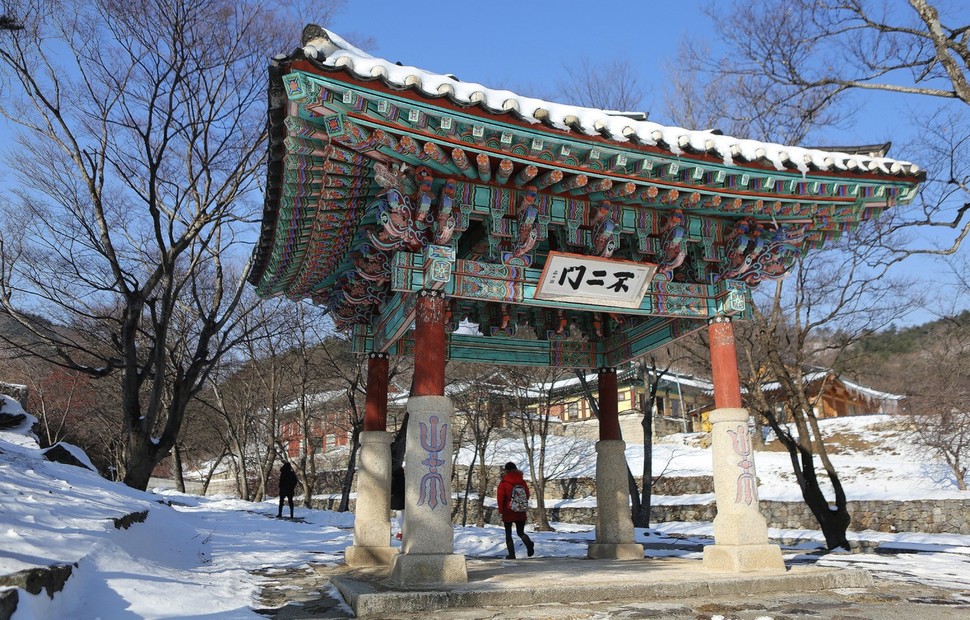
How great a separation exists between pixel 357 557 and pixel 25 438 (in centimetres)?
1075

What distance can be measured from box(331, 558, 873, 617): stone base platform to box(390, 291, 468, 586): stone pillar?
0.25 meters

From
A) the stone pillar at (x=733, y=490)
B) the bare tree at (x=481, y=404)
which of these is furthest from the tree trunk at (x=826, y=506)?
the bare tree at (x=481, y=404)

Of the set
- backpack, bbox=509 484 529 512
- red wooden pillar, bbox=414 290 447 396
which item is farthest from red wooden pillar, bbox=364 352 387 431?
Answer: red wooden pillar, bbox=414 290 447 396

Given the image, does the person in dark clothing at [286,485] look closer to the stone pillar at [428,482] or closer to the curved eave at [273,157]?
the curved eave at [273,157]

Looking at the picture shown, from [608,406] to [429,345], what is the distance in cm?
469

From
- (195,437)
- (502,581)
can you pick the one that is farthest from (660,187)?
(195,437)

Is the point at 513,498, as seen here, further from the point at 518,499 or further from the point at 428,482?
the point at 428,482

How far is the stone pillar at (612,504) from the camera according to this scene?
10.0 metres

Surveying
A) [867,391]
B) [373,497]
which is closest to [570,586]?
[373,497]

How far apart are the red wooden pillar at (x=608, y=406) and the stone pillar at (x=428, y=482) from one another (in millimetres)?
4478

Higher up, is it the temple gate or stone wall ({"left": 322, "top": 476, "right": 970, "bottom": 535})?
the temple gate

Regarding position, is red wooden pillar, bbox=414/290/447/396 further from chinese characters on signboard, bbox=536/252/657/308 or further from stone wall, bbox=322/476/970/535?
stone wall, bbox=322/476/970/535

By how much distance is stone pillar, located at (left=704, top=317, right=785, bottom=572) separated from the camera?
7562 mm

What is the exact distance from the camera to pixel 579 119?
693 cm
